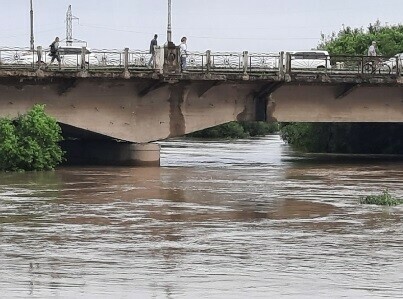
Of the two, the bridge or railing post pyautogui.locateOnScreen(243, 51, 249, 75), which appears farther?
railing post pyautogui.locateOnScreen(243, 51, 249, 75)

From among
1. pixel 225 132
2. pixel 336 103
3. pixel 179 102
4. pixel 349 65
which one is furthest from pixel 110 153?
pixel 225 132

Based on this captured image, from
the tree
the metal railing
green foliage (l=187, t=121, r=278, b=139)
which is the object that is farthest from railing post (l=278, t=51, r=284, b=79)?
green foliage (l=187, t=121, r=278, b=139)

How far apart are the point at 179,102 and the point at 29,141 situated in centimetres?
780

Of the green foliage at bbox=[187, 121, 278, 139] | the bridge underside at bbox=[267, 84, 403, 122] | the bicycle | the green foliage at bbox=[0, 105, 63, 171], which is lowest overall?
the green foliage at bbox=[187, 121, 278, 139]

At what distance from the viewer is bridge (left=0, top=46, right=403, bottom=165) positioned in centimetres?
4509

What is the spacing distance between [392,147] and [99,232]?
37.7 m

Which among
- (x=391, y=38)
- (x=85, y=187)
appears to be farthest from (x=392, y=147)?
(x=85, y=187)

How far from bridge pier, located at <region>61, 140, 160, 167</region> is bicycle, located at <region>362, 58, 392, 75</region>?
8.87 metres

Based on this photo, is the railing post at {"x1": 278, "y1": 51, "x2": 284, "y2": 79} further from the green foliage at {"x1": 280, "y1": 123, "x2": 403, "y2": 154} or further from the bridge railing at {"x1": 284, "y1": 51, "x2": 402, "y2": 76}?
the green foliage at {"x1": 280, "y1": 123, "x2": 403, "y2": 154}

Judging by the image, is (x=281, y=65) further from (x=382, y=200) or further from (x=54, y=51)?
(x=382, y=200)

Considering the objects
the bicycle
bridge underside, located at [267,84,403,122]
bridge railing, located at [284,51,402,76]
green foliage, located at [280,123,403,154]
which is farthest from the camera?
green foliage, located at [280,123,403,154]

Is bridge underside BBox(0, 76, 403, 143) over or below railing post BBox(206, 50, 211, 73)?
below

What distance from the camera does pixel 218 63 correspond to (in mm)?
47781

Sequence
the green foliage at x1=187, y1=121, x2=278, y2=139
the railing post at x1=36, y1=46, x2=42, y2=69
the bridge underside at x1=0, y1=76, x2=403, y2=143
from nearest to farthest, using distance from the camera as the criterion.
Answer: the railing post at x1=36, y1=46, x2=42, y2=69
the bridge underside at x1=0, y1=76, x2=403, y2=143
the green foliage at x1=187, y1=121, x2=278, y2=139
